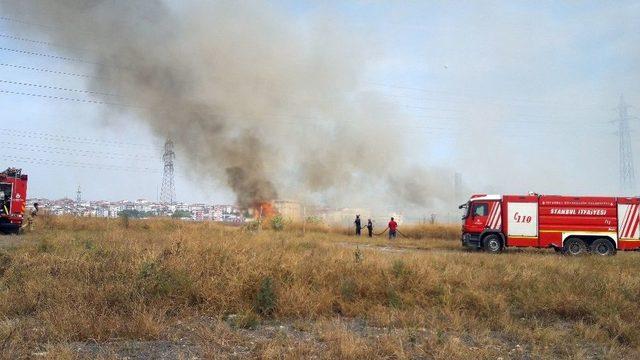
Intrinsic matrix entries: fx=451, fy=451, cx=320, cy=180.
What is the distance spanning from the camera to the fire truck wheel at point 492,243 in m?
18.8

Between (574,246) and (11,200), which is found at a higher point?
(11,200)

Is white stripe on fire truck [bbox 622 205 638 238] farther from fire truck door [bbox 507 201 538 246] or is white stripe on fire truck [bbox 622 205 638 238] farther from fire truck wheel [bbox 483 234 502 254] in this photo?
fire truck wheel [bbox 483 234 502 254]

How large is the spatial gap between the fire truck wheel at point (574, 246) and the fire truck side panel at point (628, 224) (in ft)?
4.89

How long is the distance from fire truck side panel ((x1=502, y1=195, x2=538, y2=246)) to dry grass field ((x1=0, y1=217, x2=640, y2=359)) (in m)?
9.84

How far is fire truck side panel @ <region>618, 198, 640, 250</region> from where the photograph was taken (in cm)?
1820

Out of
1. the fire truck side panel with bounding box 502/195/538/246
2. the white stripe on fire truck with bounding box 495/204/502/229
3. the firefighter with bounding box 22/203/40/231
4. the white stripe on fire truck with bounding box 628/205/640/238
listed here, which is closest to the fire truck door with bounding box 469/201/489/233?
the white stripe on fire truck with bounding box 495/204/502/229

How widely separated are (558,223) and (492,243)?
275 centimetres

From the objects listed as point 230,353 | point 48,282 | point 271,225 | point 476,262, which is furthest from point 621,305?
point 271,225

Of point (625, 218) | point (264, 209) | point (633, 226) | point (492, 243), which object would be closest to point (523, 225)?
point (492, 243)

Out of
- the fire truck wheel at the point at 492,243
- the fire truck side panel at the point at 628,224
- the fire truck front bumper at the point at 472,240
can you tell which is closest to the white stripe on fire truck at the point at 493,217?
the fire truck wheel at the point at 492,243

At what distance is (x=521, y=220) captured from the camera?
62.1 ft

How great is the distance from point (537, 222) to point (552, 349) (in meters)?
15.0

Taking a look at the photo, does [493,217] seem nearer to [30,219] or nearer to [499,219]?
[499,219]

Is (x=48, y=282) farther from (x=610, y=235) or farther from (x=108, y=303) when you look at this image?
(x=610, y=235)
